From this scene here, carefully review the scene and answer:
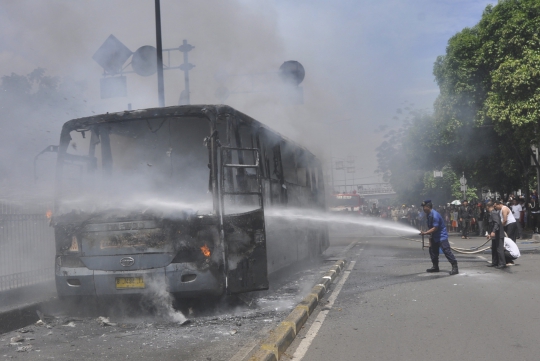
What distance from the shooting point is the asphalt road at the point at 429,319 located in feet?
19.2

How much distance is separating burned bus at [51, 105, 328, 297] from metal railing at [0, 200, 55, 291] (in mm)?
2147

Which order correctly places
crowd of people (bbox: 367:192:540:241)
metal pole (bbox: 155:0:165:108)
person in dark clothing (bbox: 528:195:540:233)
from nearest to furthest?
metal pole (bbox: 155:0:165:108) < crowd of people (bbox: 367:192:540:241) < person in dark clothing (bbox: 528:195:540:233)

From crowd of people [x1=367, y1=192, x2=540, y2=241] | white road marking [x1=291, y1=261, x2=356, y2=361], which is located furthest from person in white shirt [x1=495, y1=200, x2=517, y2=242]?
white road marking [x1=291, y1=261, x2=356, y2=361]

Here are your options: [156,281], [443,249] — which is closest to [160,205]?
[156,281]

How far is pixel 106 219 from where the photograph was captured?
772 cm

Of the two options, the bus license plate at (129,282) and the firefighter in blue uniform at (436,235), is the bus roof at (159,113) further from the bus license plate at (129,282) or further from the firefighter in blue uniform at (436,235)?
the firefighter in blue uniform at (436,235)

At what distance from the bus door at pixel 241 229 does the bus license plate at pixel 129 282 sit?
3.42 feet

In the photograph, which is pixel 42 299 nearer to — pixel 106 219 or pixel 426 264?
pixel 106 219

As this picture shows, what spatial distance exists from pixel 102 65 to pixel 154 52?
6.57 ft

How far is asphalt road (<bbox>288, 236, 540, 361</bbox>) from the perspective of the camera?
5.86 m

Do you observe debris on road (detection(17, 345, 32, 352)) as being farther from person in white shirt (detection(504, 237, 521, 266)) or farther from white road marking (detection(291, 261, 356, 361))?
person in white shirt (detection(504, 237, 521, 266))

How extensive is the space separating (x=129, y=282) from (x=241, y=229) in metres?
1.50

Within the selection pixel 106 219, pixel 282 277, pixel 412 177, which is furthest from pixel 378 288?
pixel 412 177

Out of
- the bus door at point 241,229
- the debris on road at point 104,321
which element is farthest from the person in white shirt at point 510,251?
the debris on road at point 104,321
